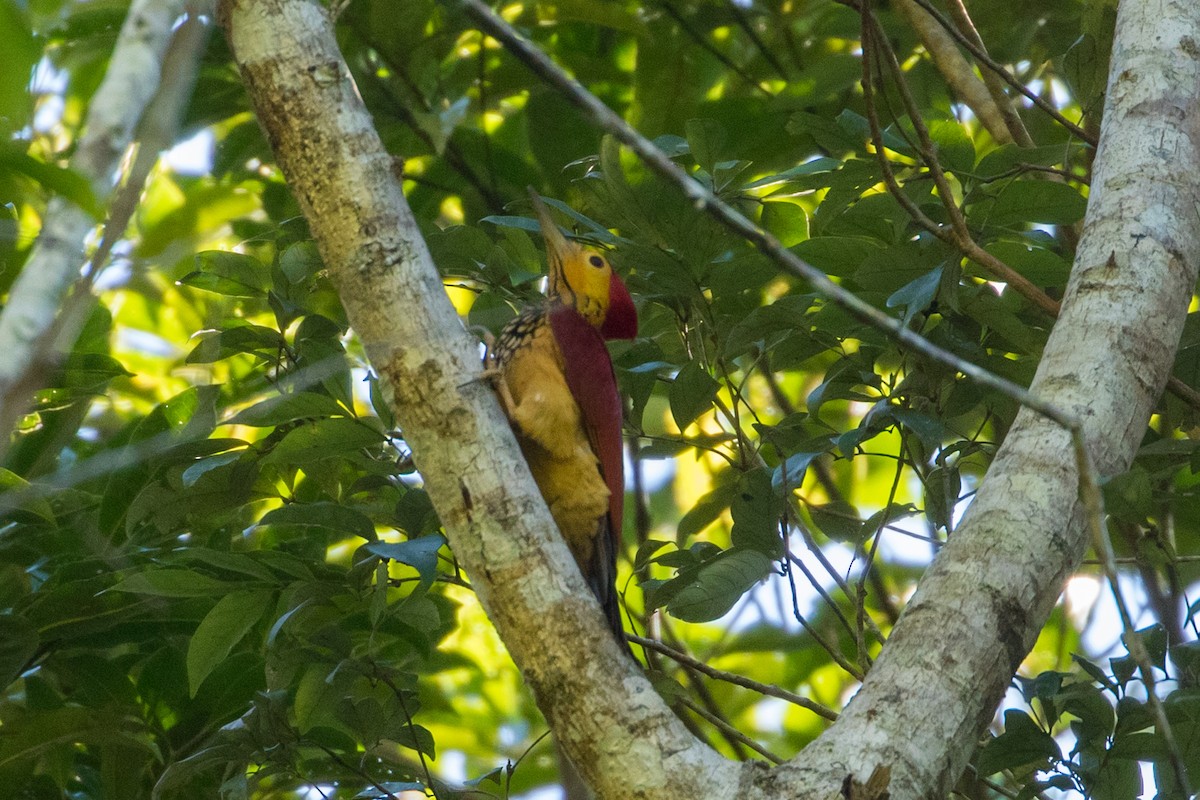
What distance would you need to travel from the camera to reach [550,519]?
2.00 meters

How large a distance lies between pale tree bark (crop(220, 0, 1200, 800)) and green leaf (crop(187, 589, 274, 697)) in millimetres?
743

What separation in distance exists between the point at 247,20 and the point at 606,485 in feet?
4.45

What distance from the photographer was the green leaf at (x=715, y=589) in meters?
2.37

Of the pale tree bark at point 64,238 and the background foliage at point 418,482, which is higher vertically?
the background foliage at point 418,482

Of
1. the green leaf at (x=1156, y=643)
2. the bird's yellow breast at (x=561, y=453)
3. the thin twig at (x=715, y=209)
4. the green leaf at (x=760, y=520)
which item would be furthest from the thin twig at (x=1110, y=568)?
the bird's yellow breast at (x=561, y=453)

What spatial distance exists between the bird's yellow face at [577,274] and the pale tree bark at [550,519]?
1.07 m

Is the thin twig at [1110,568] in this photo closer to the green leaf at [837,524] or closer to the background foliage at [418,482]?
the background foliage at [418,482]

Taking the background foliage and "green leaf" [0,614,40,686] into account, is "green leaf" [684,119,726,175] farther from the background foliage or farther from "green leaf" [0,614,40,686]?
"green leaf" [0,614,40,686]

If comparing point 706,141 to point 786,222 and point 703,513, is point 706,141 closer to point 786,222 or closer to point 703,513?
point 786,222

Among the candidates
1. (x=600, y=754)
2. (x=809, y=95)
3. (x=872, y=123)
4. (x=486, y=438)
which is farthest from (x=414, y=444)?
(x=809, y=95)

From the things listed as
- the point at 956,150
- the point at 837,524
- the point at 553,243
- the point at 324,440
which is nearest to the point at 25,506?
the point at 324,440

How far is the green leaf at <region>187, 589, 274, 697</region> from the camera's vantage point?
2.51 m

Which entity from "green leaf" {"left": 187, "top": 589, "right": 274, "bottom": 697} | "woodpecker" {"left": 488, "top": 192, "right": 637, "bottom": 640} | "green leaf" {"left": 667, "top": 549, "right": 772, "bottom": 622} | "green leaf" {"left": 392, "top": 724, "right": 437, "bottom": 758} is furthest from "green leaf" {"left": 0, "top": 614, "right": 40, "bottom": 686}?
"green leaf" {"left": 667, "top": 549, "right": 772, "bottom": 622}

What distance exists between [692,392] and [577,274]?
71 cm
